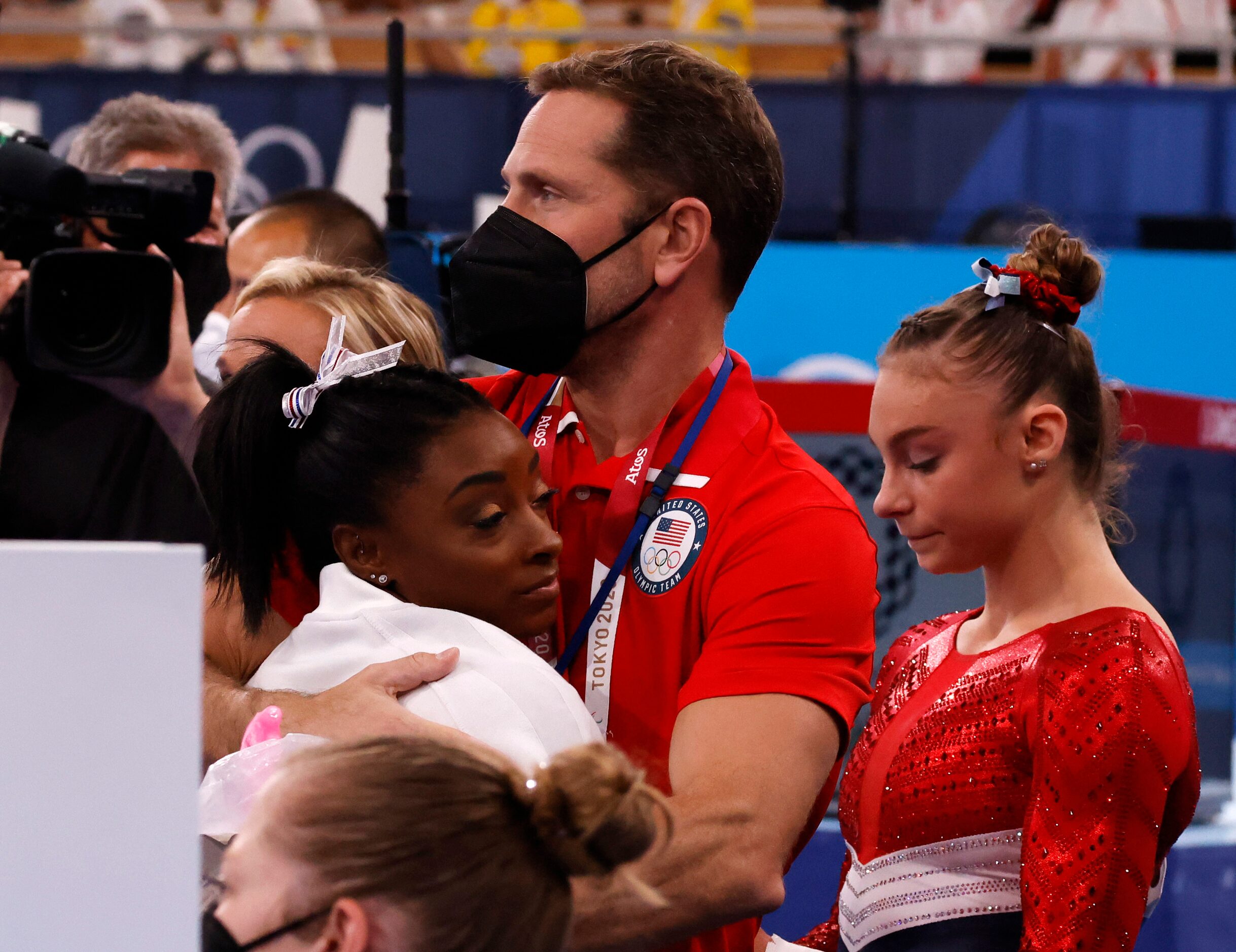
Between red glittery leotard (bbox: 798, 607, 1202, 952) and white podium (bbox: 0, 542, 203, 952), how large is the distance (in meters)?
1.09

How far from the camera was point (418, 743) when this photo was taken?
115cm

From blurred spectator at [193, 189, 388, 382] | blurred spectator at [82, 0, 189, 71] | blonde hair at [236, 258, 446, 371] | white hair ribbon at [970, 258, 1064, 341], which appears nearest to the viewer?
white hair ribbon at [970, 258, 1064, 341]

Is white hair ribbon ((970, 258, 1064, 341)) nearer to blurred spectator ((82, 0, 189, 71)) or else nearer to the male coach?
the male coach

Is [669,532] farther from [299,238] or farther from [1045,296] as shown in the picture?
[299,238]

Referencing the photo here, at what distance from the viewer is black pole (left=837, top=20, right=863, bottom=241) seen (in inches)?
239

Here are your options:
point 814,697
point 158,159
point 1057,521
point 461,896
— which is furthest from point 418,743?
point 158,159

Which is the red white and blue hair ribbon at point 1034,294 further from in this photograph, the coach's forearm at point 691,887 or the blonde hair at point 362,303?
the coach's forearm at point 691,887

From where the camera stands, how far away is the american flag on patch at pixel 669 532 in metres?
1.66

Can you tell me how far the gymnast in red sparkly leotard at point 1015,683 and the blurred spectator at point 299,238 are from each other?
4.91ft

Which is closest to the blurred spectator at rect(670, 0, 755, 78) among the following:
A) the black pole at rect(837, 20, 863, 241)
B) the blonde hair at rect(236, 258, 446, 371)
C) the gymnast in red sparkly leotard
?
the black pole at rect(837, 20, 863, 241)

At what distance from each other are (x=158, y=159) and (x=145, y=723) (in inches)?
114

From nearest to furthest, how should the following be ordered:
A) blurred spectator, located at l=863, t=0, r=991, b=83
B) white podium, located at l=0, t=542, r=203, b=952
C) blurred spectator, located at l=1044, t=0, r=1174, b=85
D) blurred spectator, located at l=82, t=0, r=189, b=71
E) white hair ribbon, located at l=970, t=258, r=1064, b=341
Answer: white podium, located at l=0, t=542, r=203, b=952 → white hair ribbon, located at l=970, t=258, r=1064, b=341 → blurred spectator, located at l=1044, t=0, r=1174, b=85 → blurred spectator, located at l=863, t=0, r=991, b=83 → blurred spectator, located at l=82, t=0, r=189, b=71

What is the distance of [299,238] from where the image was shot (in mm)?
3311

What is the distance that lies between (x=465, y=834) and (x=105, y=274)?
1.67 metres
